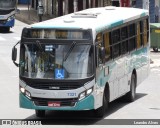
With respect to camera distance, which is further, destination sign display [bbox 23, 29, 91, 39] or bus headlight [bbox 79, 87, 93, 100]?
destination sign display [bbox 23, 29, 91, 39]

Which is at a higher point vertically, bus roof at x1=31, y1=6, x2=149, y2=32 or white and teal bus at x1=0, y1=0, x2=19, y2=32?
bus roof at x1=31, y1=6, x2=149, y2=32

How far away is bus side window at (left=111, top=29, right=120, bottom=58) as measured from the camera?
66.7 ft

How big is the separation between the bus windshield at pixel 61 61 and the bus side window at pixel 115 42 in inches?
86.5

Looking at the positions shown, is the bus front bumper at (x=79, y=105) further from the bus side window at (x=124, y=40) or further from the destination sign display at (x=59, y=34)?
the bus side window at (x=124, y=40)

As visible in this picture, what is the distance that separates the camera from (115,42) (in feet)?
67.3

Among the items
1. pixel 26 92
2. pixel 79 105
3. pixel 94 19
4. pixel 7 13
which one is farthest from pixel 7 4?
pixel 79 105

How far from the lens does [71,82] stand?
58.8ft

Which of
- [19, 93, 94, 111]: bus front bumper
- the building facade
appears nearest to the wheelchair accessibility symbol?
[19, 93, 94, 111]: bus front bumper

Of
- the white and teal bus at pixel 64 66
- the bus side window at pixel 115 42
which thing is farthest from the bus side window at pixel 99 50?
the bus side window at pixel 115 42

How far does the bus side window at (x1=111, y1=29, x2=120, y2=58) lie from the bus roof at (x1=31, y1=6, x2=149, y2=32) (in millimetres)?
243

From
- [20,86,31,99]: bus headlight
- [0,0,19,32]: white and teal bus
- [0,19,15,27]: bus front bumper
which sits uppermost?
[20,86,31,99]: bus headlight

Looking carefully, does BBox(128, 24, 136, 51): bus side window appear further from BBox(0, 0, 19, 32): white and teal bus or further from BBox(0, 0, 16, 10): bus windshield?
BBox(0, 0, 16, 10): bus windshield

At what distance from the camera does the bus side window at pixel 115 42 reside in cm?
2033

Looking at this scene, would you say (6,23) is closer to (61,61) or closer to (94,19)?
(94,19)
